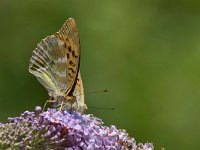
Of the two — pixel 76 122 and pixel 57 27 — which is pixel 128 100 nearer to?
pixel 57 27

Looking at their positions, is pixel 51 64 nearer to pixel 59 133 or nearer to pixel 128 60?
pixel 59 133

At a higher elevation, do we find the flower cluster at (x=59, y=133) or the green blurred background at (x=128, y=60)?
the green blurred background at (x=128, y=60)

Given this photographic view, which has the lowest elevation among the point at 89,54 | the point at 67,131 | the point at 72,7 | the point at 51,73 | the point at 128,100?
the point at 67,131

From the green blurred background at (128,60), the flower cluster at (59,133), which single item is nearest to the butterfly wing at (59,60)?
the flower cluster at (59,133)

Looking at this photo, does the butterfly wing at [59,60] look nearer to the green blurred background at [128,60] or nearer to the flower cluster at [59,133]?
the flower cluster at [59,133]

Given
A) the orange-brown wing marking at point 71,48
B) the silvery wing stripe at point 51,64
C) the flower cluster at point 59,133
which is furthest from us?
the silvery wing stripe at point 51,64

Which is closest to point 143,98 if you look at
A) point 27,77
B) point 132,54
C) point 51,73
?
point 132,54
